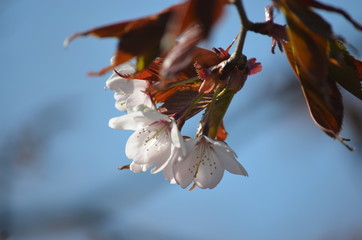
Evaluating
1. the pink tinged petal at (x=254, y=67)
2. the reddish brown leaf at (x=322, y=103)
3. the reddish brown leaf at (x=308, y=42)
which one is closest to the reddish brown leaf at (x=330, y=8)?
the reddish brown leaf at (x=308, y=42)

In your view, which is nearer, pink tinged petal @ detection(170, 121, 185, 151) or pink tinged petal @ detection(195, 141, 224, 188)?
pink tinged petal @ detection(170, 121, 185, 151)

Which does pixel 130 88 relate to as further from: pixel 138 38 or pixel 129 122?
pixel 138 38

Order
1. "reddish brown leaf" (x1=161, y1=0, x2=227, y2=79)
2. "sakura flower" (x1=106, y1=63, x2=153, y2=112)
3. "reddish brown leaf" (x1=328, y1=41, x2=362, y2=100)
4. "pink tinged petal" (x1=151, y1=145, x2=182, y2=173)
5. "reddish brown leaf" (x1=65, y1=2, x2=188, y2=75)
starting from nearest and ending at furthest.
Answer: "reddish brown leaf" (x1=161, y1=0, x2=227, y2=79) < "reddish brown leaf" (x1=65, y1=2, x2=188, y2=75) < "reddish brown leaf" (x1=328, y1=41, x2=362, y2=100) < "pink tinged petal" (x1=151, y1=145, x2=182, y2=173) < "sakura flower" (x1=106, y1=63, x2=153, y2=112)

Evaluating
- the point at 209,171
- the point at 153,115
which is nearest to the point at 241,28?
the point at 153,115

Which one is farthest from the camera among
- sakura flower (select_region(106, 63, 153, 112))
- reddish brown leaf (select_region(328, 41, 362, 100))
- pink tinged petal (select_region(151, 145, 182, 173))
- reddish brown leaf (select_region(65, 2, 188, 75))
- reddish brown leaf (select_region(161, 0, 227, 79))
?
sakura flower (select_region(106, 63, 153, 112))

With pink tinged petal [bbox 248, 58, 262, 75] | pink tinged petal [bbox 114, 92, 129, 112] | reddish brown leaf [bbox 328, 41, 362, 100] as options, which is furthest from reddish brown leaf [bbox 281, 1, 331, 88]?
pink tinged petal [bbox 114, 92, 129, 112]

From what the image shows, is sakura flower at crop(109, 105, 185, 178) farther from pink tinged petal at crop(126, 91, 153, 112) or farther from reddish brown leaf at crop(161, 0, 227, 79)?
reddish brown leaf at crop(161, 0, 227, 79)

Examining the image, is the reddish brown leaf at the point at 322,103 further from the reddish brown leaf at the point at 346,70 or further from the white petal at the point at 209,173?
the white petal at the point at 209,173
